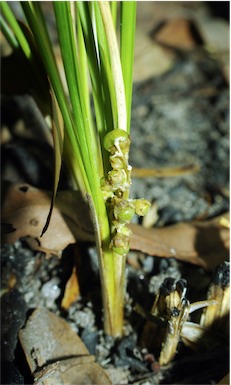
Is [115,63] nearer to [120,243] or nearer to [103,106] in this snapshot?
[103,106]

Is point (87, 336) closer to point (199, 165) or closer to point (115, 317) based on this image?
point (115, 317)

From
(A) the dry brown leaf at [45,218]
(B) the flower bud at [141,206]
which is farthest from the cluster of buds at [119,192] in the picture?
(A) the dry brown leaf at [45,218]

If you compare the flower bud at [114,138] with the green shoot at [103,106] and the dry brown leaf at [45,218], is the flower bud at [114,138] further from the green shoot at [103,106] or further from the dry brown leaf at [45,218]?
the dry brown leaf at [45,218]

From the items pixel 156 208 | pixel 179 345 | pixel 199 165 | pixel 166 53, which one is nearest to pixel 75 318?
pixel 179 345

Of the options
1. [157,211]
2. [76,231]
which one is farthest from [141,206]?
[157,211]

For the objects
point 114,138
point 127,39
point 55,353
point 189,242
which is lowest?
point 55,353

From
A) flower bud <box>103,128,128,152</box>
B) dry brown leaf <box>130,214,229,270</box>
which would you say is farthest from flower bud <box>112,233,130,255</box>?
dry brown leaf <box>130,214,229,270</box>

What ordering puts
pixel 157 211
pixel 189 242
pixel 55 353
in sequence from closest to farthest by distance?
pixel 55 353
pixel 189 242
pixel 157 211
